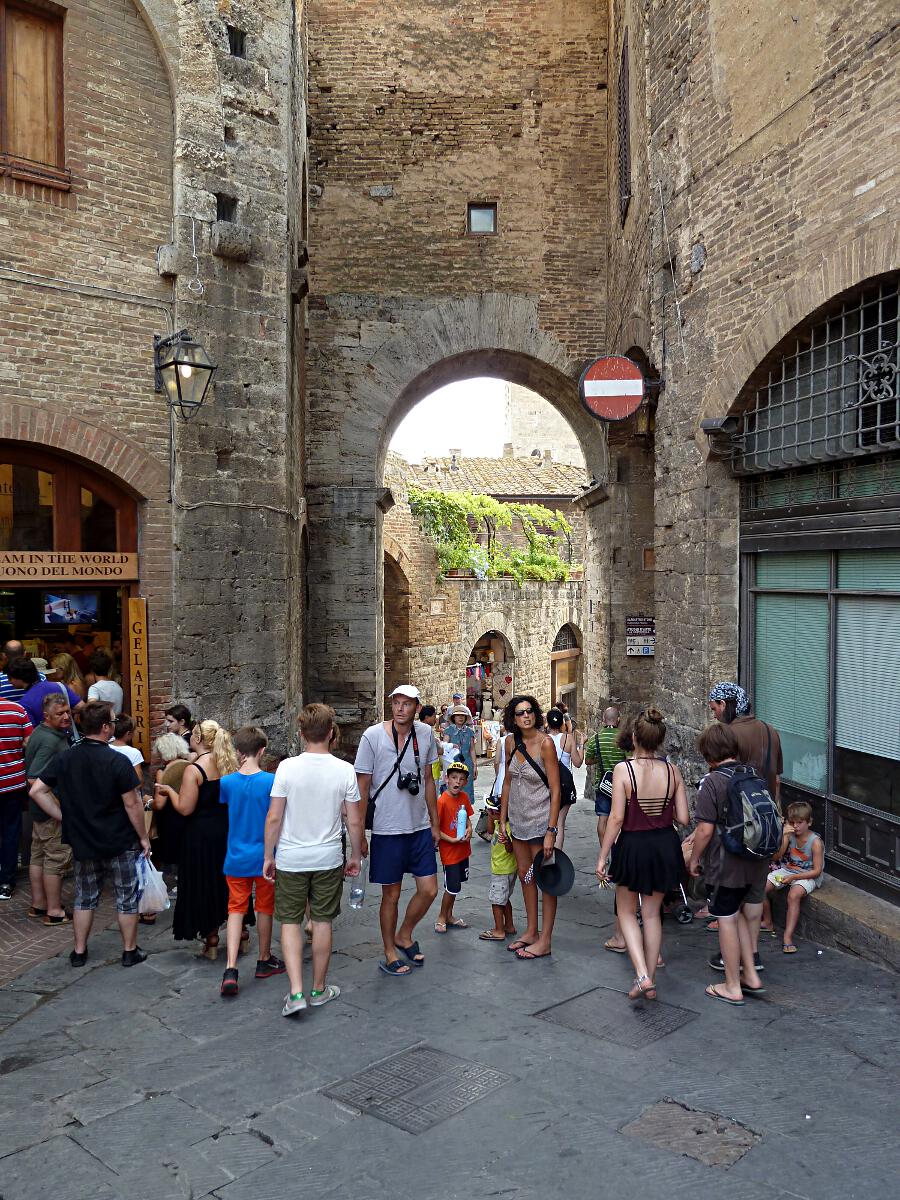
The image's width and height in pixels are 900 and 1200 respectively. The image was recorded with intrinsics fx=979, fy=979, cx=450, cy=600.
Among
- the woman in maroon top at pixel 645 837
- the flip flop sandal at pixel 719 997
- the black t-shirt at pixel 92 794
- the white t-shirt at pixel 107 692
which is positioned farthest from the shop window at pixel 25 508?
the flip flop sandal at pixel 719 997

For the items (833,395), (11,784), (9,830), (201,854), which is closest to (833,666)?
(833,395)

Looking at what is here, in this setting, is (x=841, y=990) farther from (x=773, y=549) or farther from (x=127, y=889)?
(x=127, y=889)

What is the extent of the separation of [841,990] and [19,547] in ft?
22.4

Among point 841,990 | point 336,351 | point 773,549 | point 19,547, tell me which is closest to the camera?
point 841,990

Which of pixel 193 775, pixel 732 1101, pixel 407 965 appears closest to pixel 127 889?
pixel 193 775

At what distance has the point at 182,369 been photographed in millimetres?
8281

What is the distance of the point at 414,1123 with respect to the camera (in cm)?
390

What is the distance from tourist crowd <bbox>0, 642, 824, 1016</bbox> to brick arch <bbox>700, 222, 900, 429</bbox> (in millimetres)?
2700

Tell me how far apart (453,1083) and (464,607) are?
727 inches

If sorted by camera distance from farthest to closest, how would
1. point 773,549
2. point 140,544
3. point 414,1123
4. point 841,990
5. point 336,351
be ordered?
1. point 336,351
2. point 140,544
3. point 773,549
4. point 841,990
5. point 414,1123

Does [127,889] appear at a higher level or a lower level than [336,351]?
lower

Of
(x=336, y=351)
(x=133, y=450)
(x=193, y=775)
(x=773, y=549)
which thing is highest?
(x=336, y=351)

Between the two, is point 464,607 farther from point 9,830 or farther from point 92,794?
point 92,794

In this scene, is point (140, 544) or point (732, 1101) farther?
point (140, 544)
